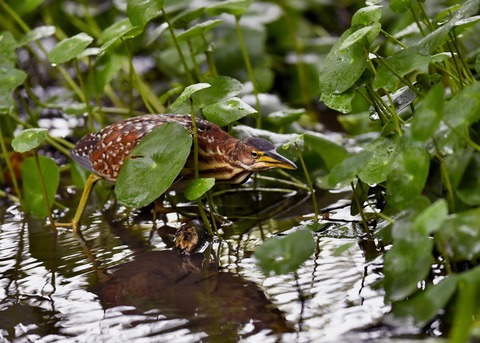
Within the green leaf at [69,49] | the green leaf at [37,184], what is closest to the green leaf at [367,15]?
the green leaf at [69,49]

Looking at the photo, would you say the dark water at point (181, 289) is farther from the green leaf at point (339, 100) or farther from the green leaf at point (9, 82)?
the green leaf at point (9, 82)

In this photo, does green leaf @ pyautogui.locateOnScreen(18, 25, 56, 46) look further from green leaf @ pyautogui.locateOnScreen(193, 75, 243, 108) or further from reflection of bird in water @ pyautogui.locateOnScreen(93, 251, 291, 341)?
reflection of bird in water @ pyautogui.locateOnScreen(93, 251, 291, 341)

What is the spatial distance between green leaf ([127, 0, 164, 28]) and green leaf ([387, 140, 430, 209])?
1.08 metres

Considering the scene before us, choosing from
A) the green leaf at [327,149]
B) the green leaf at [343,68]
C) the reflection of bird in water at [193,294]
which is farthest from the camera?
the green leaf at [327,149]

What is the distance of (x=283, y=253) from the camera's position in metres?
1.99

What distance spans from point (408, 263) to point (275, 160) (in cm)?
78

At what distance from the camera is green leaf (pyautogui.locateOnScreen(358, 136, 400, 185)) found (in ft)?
7.64

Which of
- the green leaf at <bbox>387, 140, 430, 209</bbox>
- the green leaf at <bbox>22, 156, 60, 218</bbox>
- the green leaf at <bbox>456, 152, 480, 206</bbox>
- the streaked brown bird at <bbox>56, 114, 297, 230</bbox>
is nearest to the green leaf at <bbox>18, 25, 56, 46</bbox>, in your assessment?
the green leaf at <bbox>22, 156, 60, 218</bbox>

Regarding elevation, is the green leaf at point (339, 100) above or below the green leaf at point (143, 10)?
below

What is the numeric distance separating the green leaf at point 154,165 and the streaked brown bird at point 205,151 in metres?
0.12

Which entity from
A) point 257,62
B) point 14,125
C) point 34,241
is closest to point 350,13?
point 257,62

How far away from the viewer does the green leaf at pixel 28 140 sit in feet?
8.35

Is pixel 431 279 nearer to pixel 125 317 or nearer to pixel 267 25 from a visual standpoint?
pixel 125 317

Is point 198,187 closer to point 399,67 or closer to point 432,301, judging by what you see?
point 399,67
